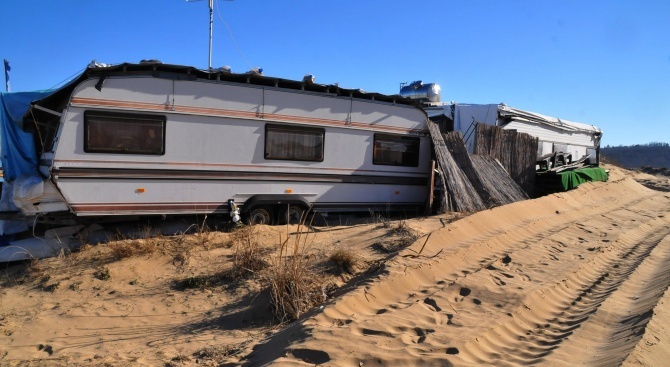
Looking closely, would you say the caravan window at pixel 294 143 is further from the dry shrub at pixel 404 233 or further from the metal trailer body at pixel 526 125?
the metal trailer body at pixel 526 125

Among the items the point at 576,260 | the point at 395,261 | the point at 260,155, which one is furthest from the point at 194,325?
the point at 576,260

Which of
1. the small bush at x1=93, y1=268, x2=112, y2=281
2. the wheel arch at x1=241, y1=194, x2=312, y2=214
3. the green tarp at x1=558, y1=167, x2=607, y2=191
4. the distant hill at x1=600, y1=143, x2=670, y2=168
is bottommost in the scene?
the small bush at x1=93, y1=268, x2=112, y2=281

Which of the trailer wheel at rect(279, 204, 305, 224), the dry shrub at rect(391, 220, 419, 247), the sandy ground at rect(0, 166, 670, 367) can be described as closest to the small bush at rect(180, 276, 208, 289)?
the sandy ground at rect(0, 166, 670, 367)

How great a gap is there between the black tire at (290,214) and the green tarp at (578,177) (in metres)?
9.48

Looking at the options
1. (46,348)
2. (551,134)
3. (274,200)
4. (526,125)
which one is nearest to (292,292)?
(46,348)

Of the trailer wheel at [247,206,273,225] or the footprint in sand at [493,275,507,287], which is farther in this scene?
the trailer wheel at [247,206,273,225]

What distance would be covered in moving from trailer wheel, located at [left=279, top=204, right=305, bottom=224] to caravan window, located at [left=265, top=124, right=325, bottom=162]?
106cm

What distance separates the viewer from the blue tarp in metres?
8.40

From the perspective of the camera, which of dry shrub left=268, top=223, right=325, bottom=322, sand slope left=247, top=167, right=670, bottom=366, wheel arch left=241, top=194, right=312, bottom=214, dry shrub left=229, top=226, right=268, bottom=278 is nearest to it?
sand slope left=247, top=167, right=670, bottom=366

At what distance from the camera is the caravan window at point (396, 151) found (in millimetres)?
10997

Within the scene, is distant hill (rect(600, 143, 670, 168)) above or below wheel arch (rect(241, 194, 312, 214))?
above

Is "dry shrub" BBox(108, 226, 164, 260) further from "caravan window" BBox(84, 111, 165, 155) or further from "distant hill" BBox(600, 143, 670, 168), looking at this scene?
"distant hill" BBox(600, 143, 670, 168)

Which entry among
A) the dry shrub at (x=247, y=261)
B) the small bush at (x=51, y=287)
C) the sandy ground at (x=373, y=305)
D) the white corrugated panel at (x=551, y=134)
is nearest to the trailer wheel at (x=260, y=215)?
the sandy ground at (x=373, y=305)

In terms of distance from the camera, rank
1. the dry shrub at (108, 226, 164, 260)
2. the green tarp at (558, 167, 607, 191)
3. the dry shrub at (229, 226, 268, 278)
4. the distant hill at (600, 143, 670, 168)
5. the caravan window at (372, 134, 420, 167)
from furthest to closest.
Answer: the distant hill at (600, 143, 670, 168)
the green tarp at (558, 167, 607, 191)
the caravan window at (372, 134, 420, 167)
the dry shrub at (108, 226, 164, 260)
the dry shrub at (229, 226, 268, 278)
